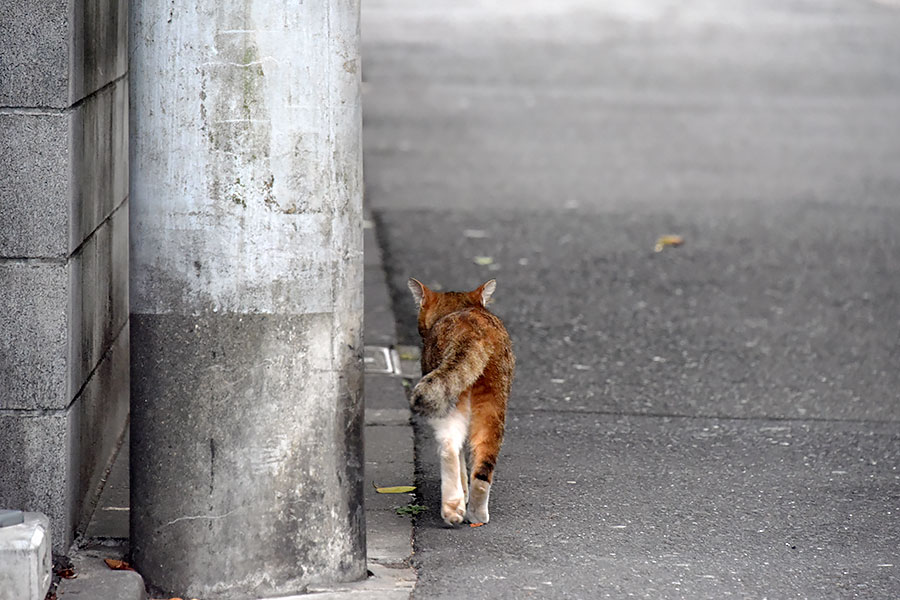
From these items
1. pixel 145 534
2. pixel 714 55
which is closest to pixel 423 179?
pixel 145 534

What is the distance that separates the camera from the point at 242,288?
383 centimetres

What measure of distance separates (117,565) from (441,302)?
1532mm

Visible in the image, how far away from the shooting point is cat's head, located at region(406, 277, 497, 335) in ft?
16.6

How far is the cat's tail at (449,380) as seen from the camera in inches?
168

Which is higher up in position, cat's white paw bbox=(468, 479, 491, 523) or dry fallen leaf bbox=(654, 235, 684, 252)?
cat's white paw bbox=(468, 479, 491, 523)

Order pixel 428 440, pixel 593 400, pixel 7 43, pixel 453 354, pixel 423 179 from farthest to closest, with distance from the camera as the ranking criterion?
pixel 423 179
pixel 593 400
pixel 428 440
pixel 453 354
pixel 7 43

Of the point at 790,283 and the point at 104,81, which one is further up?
the point at 104,81

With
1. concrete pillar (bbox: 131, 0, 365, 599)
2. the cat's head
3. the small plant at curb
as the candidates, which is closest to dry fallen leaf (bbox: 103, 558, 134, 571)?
concrete pillar (bbox: 131, 0, 365, 599)

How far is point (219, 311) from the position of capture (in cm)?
Result: 383

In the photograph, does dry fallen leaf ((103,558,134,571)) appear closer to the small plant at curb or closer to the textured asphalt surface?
the textured asphalt surface

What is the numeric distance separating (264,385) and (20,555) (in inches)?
30.1

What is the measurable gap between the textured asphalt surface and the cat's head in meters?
0.60

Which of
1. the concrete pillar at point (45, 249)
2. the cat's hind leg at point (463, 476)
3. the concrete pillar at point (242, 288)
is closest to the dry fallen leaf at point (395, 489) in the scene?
the cat's hind leg at point (463, 476)

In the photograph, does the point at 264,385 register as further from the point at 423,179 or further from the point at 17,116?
the point at 423,179
